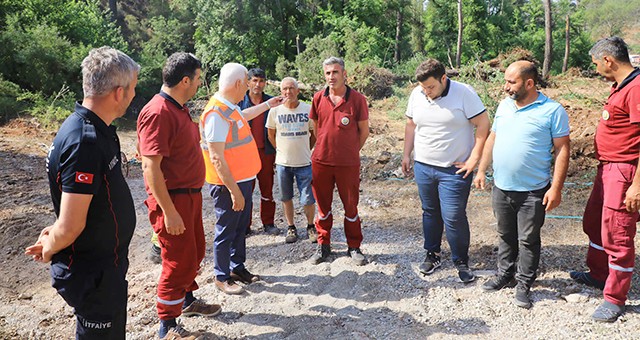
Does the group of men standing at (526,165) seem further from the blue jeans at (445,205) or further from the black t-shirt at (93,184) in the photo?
the black t-shirt at (93,184)

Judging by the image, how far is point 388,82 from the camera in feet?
59.2

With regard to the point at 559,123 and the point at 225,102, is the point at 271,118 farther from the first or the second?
the point at 559,123

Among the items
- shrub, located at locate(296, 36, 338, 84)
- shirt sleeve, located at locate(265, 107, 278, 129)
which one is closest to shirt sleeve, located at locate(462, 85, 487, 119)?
shirt sleeve, located at locate(265, 107, 278, 129)

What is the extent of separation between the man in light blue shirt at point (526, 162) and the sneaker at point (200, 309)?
7.92 feet

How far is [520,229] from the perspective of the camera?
136 inches

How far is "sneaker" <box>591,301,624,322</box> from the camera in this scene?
317 cm

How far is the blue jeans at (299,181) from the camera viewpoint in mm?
4867

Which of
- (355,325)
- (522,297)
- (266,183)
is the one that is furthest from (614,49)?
(266,183)

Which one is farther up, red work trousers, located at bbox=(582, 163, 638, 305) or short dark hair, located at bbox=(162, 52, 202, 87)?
short dark hair, located at bbox=(162, 52, 202, 87)

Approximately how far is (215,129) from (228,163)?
363 mm

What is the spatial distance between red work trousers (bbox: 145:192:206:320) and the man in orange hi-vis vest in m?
0.42

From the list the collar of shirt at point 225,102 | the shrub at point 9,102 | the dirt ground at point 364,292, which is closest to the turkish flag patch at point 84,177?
the collar of shirt at point 225,102

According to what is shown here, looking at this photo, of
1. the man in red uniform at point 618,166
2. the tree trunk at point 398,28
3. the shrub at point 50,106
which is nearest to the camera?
the man in red uniform at point 618,166

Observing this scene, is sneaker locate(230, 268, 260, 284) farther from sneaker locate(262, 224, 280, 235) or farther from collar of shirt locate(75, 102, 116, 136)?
collar of shirt locate(75, 102, 116, 136)
